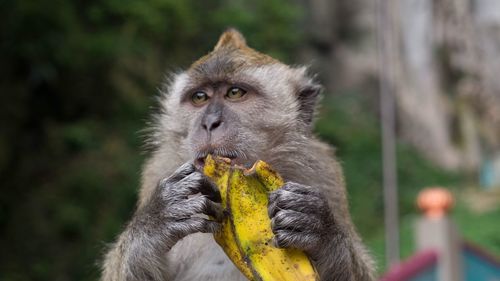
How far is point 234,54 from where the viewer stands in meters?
4.04

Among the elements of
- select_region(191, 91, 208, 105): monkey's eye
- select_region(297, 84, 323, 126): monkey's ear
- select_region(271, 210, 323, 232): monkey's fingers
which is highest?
select_region(297, 84, 323, 126): monkey's ear

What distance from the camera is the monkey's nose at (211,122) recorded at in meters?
3.55

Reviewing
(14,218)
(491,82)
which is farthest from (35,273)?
(491,82)

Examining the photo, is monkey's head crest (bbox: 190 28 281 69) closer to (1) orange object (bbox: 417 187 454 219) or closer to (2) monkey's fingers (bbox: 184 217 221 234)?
(2) monkey's fingers (bbox: 184 217 221 234)

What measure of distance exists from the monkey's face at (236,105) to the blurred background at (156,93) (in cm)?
127

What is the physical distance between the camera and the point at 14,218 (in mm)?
9844

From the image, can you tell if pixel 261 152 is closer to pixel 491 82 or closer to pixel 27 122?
pixel 27 122

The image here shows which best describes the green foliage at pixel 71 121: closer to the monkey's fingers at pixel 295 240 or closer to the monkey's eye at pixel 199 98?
the monkey's eye at pixel 199 98

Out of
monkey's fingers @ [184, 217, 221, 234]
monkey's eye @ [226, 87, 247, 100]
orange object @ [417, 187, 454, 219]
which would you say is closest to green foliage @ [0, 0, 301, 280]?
orange object @ [417, 187, 454, 219]

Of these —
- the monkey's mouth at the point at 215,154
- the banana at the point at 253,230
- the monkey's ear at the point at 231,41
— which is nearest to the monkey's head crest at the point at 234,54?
the monkey's ear at the point at 231,41

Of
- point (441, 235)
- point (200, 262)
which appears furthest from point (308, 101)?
point (441, 235)

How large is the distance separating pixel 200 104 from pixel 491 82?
13.8 metres

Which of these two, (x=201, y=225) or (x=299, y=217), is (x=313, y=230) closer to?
(x=299, y=217)

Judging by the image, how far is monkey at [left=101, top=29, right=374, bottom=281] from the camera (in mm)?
3170
